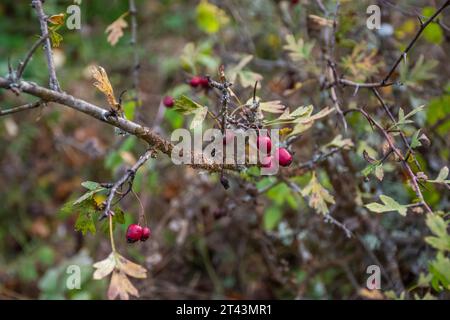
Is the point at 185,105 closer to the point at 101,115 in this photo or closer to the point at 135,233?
the point at 101,115

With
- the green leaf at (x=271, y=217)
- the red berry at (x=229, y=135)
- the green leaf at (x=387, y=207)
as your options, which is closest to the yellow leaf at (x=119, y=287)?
the red berry at (x=229, y=135)

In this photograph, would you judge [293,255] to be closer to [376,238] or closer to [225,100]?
[376,238]

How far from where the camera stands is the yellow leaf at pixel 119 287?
3.99 ft

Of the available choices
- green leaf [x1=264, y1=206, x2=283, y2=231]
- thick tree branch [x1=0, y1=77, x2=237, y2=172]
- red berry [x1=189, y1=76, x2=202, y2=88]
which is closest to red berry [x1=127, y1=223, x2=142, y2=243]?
thick tree branch [x1=0, y1=77, x2=237, y2=172]

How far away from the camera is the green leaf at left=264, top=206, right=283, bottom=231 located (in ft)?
7.91

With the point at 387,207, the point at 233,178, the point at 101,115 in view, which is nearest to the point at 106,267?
the point at 101,115

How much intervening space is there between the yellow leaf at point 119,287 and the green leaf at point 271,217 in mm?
1234

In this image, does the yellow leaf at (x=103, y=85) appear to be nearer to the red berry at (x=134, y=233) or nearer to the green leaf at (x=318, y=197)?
the red berry at (x=134, y=233)

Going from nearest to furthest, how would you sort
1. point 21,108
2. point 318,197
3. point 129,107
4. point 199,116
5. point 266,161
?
1. point 21,108
2. point 199,116
3. point 266,161
4. point 318,197
5. point 129,107

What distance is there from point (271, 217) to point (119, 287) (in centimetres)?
131

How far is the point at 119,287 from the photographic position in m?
1.23

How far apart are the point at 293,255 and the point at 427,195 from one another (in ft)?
2.84
